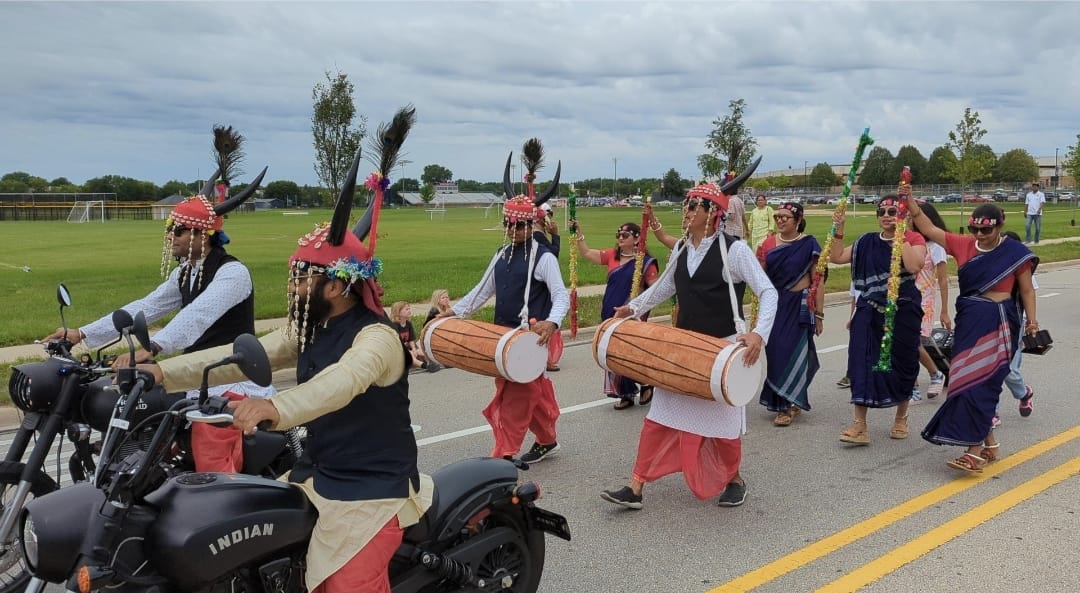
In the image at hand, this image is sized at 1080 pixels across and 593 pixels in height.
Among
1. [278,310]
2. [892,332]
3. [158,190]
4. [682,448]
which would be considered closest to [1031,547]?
[682,448]

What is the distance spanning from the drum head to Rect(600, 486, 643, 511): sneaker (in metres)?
0.83

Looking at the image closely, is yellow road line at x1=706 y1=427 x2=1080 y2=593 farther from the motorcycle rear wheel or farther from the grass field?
the grass field

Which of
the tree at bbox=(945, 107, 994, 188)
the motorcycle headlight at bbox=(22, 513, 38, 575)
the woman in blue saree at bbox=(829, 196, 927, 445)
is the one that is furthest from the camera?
the tree at bbox=(945, 107, 994, 188)

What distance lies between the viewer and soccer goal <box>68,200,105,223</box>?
58094mm

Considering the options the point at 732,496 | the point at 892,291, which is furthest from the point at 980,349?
the point at 732,496

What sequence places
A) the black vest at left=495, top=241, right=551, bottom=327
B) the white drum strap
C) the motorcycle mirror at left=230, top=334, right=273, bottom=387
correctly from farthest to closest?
the black vest at left=495, top=241, right=551, bottom=327 < the white drum strap < the motorcycle mirror at left=230, top=334, right=273, bottom=387

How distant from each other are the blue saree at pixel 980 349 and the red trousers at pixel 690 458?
1.60 metres

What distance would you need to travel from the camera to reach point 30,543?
2.68m

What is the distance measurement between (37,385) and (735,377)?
333 cm

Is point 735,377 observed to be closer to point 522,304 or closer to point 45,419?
point 522,304

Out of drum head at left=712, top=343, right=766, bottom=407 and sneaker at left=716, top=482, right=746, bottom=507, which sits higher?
drum head at left=712, top=343, right=766, bottom=407

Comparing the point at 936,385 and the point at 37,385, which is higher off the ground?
the point at 37,385

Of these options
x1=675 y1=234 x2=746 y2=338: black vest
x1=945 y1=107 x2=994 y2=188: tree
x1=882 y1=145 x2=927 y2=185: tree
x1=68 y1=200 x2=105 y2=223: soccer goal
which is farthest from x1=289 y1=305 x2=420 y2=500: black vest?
x1=882 y1=145 x2=927 y2=185: tree

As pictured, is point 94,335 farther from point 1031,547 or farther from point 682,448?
point 1031,547
